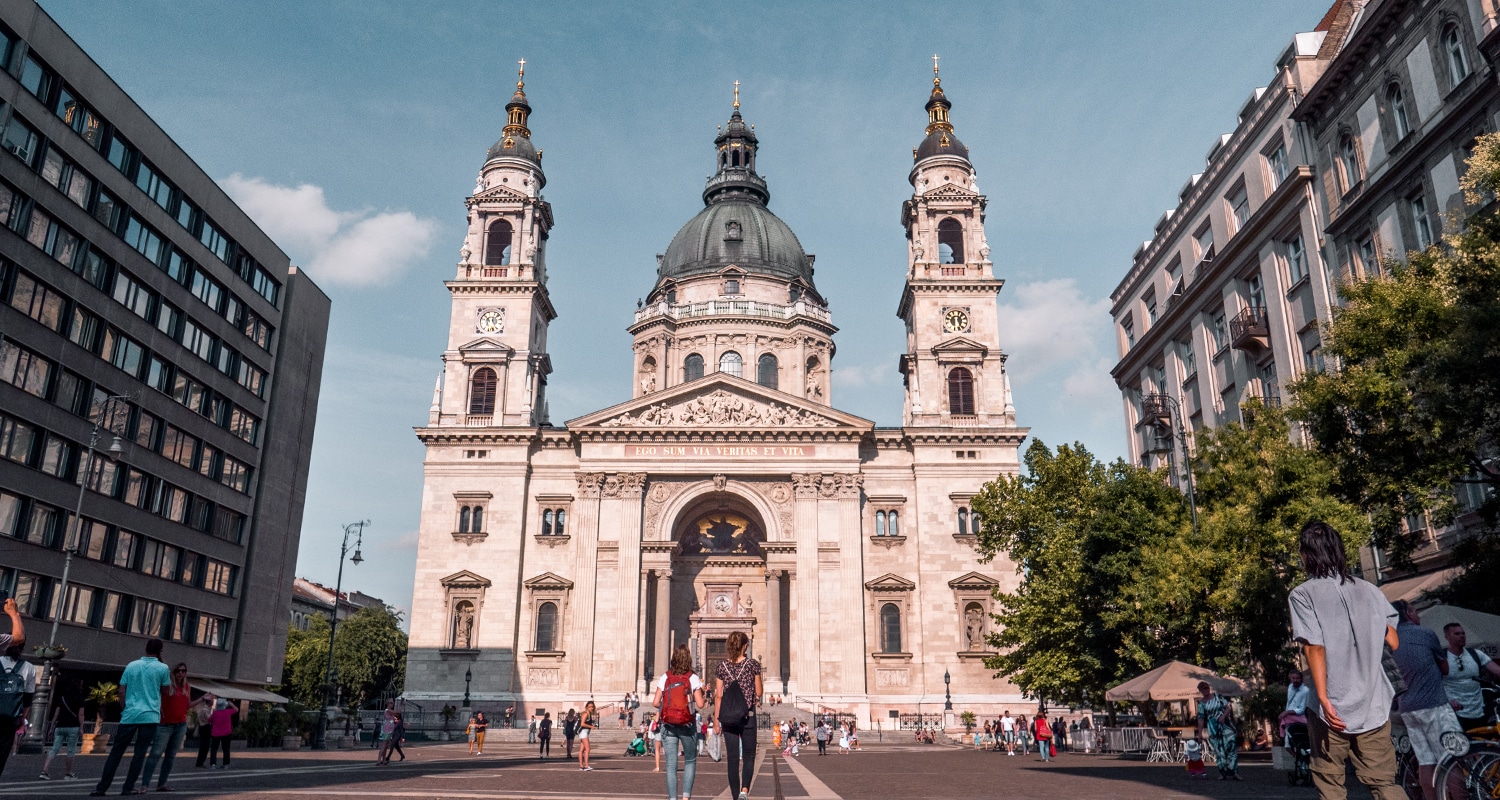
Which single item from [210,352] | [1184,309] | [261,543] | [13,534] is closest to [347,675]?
[261,543]

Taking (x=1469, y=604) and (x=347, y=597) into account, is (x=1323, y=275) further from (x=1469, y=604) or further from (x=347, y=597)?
(x=347, y=597)

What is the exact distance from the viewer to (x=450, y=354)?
57.9m

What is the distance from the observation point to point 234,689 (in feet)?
159

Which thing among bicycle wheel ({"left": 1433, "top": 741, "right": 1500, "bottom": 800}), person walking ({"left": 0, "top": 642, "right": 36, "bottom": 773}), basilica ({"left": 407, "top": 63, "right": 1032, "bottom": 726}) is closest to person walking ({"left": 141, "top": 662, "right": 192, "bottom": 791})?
person walking ({"left": 0, "top": 642, "right": 36, "bottom": 773})

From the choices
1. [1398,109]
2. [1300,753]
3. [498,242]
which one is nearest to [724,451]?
[498,242]

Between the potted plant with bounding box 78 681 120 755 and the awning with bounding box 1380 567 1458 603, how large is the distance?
31.6 m

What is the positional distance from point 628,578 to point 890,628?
45.3ft

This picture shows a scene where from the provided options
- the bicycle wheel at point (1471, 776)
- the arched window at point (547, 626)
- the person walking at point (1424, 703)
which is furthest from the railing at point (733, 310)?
the bicycle wheel at point (1471, 776)

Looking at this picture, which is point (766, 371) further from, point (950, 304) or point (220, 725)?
point (220, 725)

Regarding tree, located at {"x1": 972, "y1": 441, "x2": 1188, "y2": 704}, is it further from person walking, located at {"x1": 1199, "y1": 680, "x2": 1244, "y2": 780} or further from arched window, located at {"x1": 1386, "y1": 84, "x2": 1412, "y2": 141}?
arched window, located at {"x1": 1386, "y1": 84, "x2": 1412, "y2": 141}

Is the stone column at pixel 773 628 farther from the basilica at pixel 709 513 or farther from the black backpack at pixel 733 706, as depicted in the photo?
the black backpack at pixel 733 706

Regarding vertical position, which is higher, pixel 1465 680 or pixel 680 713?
pixel 1465 680

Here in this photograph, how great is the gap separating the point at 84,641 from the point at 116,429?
816 centimetres

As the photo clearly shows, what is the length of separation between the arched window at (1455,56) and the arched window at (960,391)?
35.3 metres
